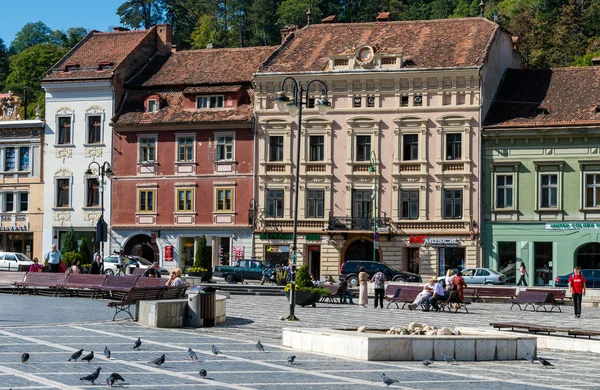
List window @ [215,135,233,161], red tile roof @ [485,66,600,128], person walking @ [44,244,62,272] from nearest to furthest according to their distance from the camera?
person walking @ [44,244,62,272] < red tile roof @ [485,66,600,128] < window @ [215,135,233,161]

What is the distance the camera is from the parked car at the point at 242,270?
55656 millimetres

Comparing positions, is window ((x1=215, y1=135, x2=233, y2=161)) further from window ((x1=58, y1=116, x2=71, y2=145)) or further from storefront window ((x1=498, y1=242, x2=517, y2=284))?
storefront window ((x1=498, y1=242, x2=517, y2=284))

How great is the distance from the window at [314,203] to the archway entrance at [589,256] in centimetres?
1284

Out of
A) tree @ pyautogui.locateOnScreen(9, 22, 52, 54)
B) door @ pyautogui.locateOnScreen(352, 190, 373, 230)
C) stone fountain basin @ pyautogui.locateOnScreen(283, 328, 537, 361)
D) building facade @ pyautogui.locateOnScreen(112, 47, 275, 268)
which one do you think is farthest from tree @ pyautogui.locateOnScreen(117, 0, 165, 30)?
stone fountain basin @ pyautogui.locateOnScreen(283, 328, 537, 361)

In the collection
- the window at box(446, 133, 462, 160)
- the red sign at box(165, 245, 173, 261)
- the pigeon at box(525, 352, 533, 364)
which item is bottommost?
the pigeon at box(525, 352, 533, 364)

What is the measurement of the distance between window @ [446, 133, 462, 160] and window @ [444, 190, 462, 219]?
1.69m

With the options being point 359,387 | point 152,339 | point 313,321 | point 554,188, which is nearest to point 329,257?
point 554,188

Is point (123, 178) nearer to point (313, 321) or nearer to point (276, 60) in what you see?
point (276, 60)

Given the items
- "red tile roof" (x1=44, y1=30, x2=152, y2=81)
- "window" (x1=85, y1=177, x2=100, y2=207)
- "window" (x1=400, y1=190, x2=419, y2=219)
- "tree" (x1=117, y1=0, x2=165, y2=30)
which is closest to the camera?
"window" (x1=400, y1=190, x2=419, y2=219)

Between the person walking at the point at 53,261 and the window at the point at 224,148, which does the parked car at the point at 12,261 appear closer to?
the window at the point at 224,148

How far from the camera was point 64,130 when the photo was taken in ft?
213

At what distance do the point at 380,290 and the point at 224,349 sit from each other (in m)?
16.7

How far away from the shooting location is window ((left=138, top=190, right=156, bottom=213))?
206 ft

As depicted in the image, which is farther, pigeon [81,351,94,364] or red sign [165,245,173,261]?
red sign [165,245,173,261]
